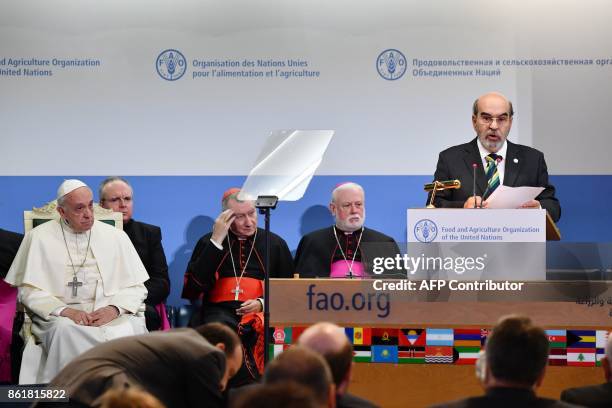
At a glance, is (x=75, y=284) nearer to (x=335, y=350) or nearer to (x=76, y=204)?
(x=76, y=204)

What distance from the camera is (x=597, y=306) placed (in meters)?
5.18

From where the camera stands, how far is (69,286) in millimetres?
6789

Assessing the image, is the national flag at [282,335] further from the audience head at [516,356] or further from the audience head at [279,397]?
the audience head at [279,397]

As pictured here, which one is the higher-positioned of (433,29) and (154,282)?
(433,29)

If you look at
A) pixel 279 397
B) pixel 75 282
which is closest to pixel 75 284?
pixel 75 282

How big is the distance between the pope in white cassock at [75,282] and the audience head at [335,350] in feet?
9.41

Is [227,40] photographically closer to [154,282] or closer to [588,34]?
[154,282]

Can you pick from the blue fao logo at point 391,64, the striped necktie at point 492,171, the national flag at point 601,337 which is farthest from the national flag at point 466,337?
the blue fao logo at point 391,64

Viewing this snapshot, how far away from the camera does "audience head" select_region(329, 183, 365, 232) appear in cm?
726

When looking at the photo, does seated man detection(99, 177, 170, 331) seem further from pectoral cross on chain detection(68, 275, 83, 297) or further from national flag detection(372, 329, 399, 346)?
national flag detection(372, 329, 399, 346)

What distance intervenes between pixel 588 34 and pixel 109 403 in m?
6.21

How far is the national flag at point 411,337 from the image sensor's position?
5.29 m

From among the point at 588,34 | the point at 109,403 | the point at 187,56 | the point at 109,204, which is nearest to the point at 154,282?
the point at 109,204

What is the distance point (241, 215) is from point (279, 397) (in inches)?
197
